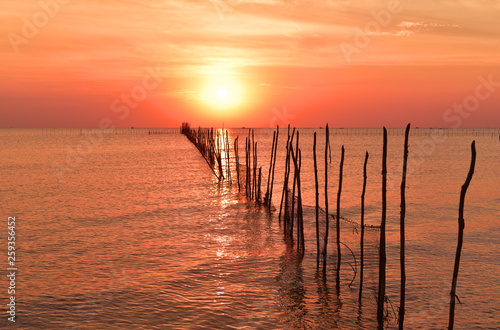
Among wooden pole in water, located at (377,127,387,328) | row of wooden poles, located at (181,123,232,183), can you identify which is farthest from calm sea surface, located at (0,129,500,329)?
row of wooden poles, located at (181,123,232,183)

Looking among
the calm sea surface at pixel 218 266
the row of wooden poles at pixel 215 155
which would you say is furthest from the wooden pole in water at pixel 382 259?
the row of wooden poles at pixel 215 155

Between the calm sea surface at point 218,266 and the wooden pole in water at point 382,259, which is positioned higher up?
the wooden pole in water at point 382,259

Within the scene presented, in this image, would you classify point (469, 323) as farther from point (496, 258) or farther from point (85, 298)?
point (85, 298)

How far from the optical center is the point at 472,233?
434 inches

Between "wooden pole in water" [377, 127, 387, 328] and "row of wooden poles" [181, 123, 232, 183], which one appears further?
"row of wooden poles" [181, 123, 232, 183]

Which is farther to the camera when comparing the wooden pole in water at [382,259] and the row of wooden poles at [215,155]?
the row of wooden poles at [215,155]

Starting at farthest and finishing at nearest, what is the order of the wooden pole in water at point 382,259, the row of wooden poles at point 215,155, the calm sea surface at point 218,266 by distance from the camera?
1. the row of wooden poles at point 215,155
2. the calm sea surface at point 218,266
3. the wooden pole in water at point 382,259

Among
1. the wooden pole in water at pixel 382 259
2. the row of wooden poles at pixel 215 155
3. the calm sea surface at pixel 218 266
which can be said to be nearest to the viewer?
the wooden pole in water at pixel 382 259

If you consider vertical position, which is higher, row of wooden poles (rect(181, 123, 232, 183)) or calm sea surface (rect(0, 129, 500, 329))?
row of wooden poles (rect(181, 123, 232, 183))

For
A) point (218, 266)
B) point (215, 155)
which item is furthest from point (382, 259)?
point (215, 155)

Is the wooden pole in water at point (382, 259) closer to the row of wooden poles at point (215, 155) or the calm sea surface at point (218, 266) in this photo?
the calm sea surface at point (218, 266)

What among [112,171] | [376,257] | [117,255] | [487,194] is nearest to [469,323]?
[376,257]

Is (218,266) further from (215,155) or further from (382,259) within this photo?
(215,155)

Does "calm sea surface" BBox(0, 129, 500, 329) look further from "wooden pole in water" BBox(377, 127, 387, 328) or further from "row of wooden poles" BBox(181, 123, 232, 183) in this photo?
"row of wooden poles" BBox(181, 123, 232, 183)
